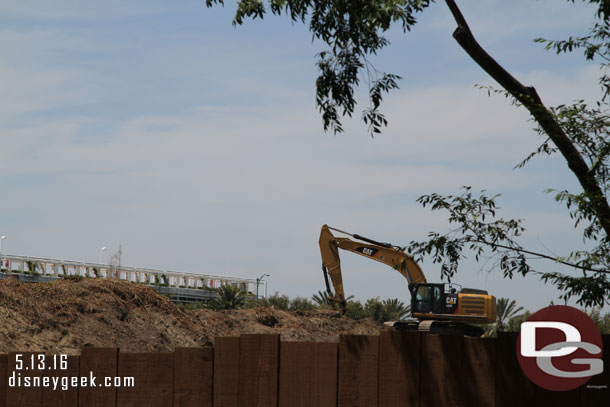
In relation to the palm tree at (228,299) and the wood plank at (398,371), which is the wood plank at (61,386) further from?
the palm tree at (228,299)

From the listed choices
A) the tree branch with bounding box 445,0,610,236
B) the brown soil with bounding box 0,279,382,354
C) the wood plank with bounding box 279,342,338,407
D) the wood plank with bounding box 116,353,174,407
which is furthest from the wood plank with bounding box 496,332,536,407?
the brown soil with bounding box 0,279,382,354

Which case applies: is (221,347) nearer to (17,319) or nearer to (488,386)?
(488,386)

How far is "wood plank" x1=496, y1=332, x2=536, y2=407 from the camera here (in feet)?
24.5

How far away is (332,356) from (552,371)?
2359 millimetres

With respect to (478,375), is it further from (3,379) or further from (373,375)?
(3,379)

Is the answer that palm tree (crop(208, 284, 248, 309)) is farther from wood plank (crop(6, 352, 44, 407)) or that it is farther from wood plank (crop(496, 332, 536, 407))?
wood plank (crop(496, 332, 536, 407))

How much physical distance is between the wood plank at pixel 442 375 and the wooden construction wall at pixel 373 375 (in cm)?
1

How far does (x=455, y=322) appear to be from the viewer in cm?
3250

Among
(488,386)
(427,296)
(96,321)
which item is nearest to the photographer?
(488,386)

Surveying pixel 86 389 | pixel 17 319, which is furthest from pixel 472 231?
pixel 17 319

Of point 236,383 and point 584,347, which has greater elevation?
point 584,347

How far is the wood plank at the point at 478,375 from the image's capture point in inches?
293

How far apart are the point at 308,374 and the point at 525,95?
18.5 ft

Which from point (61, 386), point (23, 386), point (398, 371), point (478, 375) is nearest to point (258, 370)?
point (398, 371)
